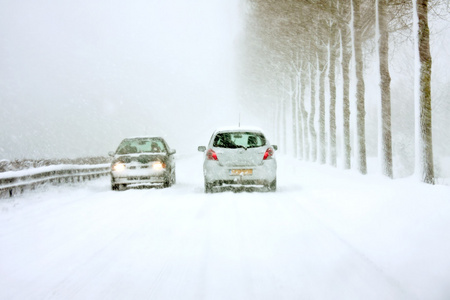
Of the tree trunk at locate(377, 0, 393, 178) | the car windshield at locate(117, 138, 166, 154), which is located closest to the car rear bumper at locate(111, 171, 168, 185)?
the car windshield at locate(117, 138, 166, 154)

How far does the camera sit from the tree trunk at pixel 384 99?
54.1 ft

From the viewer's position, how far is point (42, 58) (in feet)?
495

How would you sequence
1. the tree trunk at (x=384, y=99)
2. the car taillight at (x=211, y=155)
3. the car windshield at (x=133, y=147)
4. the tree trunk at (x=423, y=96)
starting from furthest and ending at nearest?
the tree trunk at (x=384, y=99), the car windshield at (x=133, y=147), the tree trunk at (x=423, y=96), the car taillight at (x=211, y=155)

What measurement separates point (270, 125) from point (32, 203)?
57924mm

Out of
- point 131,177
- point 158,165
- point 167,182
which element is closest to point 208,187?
point 158,165

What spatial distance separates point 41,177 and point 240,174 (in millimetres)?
6197

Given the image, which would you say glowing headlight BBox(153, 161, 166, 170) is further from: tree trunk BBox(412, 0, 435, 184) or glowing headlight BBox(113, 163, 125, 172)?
tree trunk BBox(412, 0, 435, 184)

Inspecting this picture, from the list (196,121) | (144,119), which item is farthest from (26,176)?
(196,121)

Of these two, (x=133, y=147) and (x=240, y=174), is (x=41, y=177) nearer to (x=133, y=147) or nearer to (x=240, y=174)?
(x=133, y=147)

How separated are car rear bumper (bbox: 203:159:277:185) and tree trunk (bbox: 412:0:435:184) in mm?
4233

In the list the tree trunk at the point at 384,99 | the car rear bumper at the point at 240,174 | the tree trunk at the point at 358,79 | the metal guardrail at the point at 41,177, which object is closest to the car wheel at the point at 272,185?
the car rear bumper at the point at 240,174

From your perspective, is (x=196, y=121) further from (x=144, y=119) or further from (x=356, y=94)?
(x=356, y=94)

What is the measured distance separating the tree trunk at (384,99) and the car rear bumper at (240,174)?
243 inches

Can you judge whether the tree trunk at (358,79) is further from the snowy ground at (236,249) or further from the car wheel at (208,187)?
the snowy ground at (236,249)
